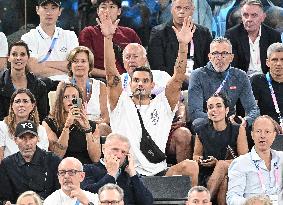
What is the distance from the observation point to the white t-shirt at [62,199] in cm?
995

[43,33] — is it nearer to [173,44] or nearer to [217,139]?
[173,44]

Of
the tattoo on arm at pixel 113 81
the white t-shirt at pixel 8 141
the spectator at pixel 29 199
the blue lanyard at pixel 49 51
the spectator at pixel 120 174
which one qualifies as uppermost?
the blue lanyard at pixel 49 51

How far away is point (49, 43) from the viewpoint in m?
12.6

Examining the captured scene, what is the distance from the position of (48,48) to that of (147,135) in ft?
6.76

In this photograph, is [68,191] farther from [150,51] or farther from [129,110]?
[150,51]

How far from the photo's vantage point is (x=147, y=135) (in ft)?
36.6

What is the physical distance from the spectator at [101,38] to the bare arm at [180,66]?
1331 millimetres

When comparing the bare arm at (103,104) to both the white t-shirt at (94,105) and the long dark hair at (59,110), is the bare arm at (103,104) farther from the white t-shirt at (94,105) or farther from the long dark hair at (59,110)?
the long dark hair at (59,110)

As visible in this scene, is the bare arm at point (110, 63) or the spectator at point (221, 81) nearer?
the bare arm at point (110, 63)

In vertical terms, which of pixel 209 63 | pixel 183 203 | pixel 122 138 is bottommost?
pixel 183 203

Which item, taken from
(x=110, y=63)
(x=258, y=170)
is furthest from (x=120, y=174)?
(x=258, y=170)

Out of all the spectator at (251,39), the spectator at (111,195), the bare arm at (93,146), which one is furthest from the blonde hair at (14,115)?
the spectator at (251,39)

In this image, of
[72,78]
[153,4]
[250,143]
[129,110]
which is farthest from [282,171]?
[153,4]

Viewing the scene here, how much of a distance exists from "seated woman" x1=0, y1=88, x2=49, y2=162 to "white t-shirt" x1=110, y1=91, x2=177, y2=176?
2.62 feet
